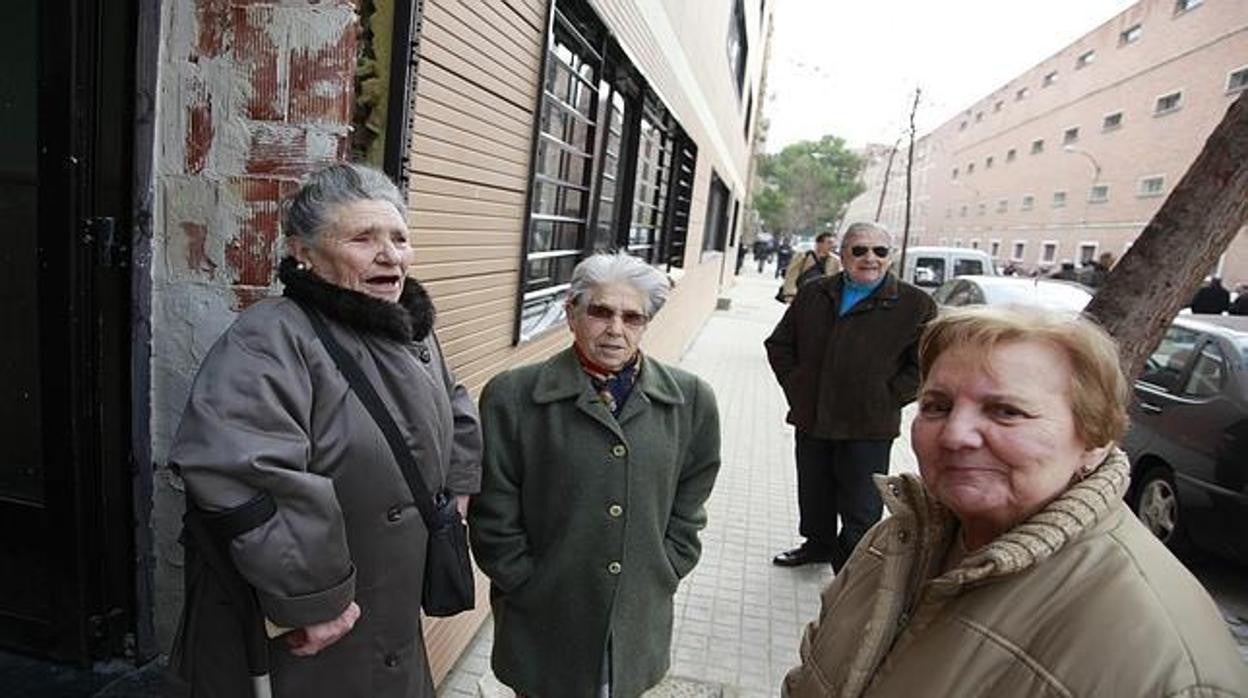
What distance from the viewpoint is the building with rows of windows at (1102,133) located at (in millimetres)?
24438

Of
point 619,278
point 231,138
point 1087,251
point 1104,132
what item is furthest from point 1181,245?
point 1104,132

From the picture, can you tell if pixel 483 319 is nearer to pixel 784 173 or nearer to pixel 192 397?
pixel 192 397

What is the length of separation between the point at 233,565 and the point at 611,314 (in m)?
1.04

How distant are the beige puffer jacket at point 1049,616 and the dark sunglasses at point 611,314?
2.95 feet

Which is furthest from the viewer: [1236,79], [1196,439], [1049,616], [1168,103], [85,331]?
[1168,103]

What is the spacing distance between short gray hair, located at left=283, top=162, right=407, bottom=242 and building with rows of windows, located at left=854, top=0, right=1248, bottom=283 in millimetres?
21021

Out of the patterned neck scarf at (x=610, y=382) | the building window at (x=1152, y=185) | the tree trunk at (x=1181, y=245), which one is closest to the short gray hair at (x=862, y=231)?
the tree trunk at (x=1181, y=245)

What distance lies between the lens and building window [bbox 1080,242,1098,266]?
29.1m

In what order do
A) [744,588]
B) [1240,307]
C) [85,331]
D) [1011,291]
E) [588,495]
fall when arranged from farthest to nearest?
1. [1240,307]
2. [1011,291]
3. [744,588]
4. [85,331]
5. [588,495]

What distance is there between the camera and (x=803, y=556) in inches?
174

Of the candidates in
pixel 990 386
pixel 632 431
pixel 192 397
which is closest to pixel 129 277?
pixel 192 397

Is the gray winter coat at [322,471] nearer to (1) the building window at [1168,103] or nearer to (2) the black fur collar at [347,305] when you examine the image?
(2) the black fur collar at [347,305]

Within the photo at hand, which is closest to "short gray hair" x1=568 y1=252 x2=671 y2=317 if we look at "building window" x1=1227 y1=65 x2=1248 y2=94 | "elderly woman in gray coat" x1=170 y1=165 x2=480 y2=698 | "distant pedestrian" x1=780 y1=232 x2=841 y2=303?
"elderly woman in gray coat" x1=170 y1=165 x2=480 y2=698

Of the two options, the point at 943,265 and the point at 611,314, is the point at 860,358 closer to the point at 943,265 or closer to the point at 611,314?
the point at 611,314
